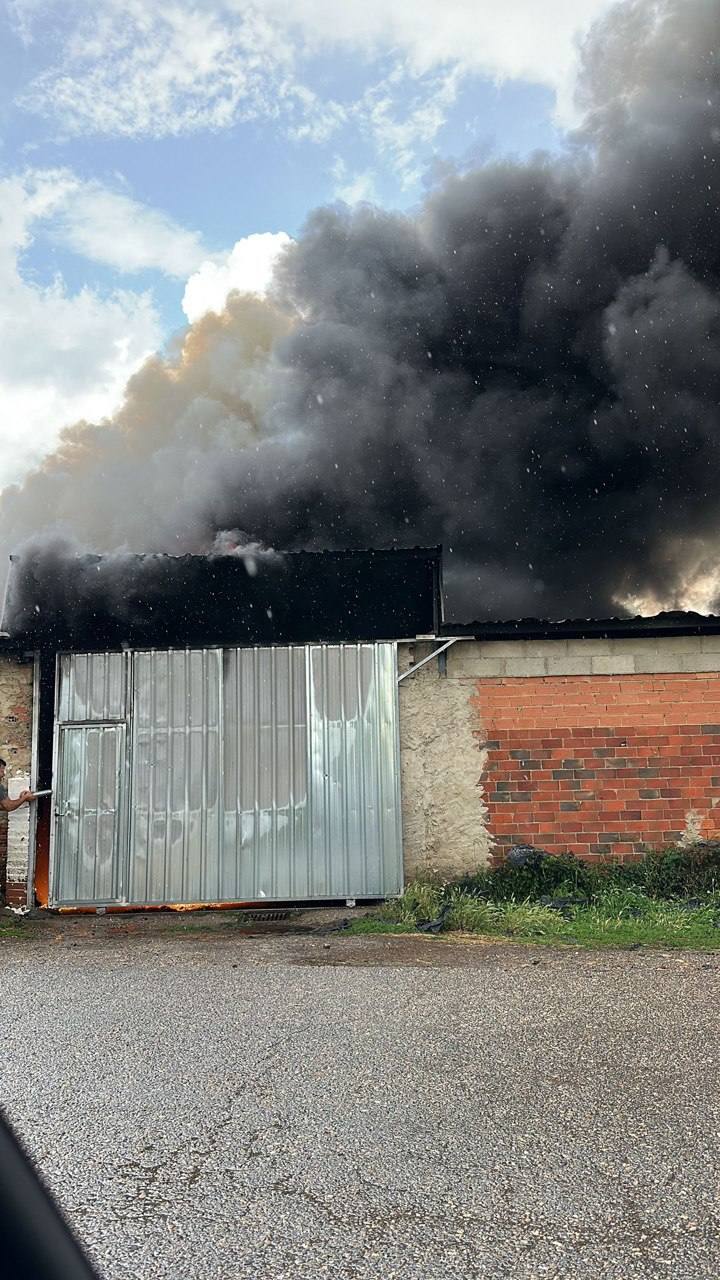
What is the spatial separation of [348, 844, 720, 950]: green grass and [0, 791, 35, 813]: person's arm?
11.0ft

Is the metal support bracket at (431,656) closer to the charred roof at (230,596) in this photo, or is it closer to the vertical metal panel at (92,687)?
the charred roof at (230,596)

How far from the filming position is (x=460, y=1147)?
9.36ft

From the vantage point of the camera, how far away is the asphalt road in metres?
2.27

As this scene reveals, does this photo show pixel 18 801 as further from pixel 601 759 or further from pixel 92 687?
pixel 601 759

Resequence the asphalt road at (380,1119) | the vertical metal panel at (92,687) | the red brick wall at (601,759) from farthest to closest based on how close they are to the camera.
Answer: the vertical metal panel at (92,687)
the red brick wall at (601,759)
the asphalt road at (380,1119)

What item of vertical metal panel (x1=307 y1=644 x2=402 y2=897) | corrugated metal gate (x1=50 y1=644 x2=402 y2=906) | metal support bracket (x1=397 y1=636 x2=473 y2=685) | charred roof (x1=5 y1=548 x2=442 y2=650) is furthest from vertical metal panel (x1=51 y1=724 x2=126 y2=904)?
metal support bracket (x1=397 y1=636 x2=473 y2=685)

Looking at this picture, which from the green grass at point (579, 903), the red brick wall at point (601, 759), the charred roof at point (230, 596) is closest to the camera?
the green grass at point (579, 903)

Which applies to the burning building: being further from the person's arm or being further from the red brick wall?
the person's arm

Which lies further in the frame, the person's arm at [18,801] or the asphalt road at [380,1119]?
the person's arm at [18,801]

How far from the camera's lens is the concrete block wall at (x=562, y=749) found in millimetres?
8961

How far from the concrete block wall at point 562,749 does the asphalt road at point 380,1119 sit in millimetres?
3364

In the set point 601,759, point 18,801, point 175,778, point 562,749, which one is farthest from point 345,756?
point 18,801

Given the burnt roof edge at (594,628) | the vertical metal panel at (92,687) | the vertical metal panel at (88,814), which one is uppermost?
the burnt roof edge at (594,628)

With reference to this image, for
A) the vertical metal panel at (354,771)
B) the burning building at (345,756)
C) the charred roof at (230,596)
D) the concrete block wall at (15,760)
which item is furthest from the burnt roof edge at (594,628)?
the concrete block wall at (15,760)
